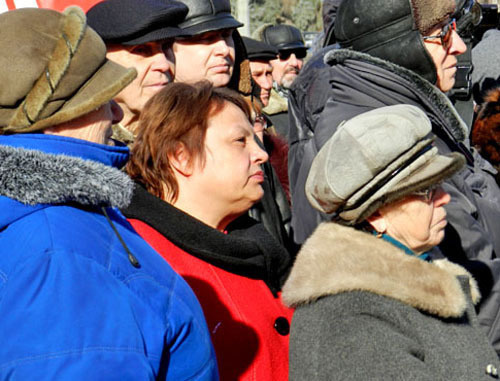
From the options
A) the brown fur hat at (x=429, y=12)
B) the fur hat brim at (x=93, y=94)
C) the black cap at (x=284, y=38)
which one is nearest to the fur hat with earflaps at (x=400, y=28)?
the brown fur hat at (x=429, y=12)

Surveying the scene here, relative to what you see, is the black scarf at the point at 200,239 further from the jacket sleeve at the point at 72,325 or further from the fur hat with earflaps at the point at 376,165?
the jacket sleeve at the point at 72,325

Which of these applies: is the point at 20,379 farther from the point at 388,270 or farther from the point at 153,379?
the point at 388,270

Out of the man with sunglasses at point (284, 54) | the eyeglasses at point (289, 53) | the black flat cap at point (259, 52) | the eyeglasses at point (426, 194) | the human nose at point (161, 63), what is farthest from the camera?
the eyeglasses at point (289, 53)

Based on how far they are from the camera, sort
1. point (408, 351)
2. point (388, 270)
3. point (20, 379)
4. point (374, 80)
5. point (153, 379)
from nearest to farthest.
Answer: point (20, 379) < point (153, 379) < point (408, 351) < point (388, 270) < point (374, 80)

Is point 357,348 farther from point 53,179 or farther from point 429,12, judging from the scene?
point 429,12

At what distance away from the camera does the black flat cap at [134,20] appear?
2.92 m

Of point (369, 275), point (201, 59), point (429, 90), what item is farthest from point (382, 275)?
point (201, 59)

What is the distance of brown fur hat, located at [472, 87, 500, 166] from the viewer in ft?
12.5

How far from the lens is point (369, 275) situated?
190 cm

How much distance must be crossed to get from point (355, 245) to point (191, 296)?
0.60 metres

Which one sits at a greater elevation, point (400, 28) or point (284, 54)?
point (400, 28)

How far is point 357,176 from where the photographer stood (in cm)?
200

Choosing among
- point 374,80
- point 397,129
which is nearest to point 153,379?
point 397,129

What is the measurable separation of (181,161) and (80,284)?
3.32 feet
